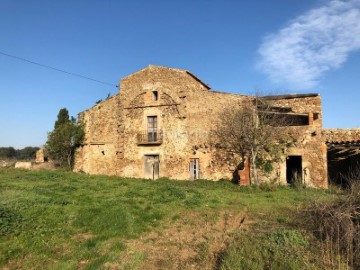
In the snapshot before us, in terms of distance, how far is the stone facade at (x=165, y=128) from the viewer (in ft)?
63.4

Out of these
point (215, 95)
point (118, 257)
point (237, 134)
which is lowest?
point (118, 257)

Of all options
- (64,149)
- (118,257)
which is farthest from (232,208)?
(64,149)

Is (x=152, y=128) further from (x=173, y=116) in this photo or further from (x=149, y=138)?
(x=173, y=116)

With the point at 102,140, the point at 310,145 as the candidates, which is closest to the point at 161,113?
the point at 102,140

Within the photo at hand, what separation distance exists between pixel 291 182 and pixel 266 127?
3359mm

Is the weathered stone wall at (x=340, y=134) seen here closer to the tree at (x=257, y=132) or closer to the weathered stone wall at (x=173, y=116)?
the tree at (x=257, y=132)

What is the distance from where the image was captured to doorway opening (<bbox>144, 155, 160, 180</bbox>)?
2225cm

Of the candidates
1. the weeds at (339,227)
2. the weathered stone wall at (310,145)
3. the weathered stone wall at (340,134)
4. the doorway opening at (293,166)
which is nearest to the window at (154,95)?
the weathered stone wall at (310,145)

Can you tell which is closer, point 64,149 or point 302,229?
point 302,229

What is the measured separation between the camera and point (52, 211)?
30.6 ft

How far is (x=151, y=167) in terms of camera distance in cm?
2236

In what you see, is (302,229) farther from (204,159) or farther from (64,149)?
(64,149)

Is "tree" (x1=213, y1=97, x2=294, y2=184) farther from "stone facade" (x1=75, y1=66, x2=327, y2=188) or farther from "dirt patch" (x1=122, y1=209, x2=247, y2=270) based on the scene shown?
"dirt patch" (x1=122, y1=209, x2=247, y2=270)

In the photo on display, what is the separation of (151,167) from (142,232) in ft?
46.3
